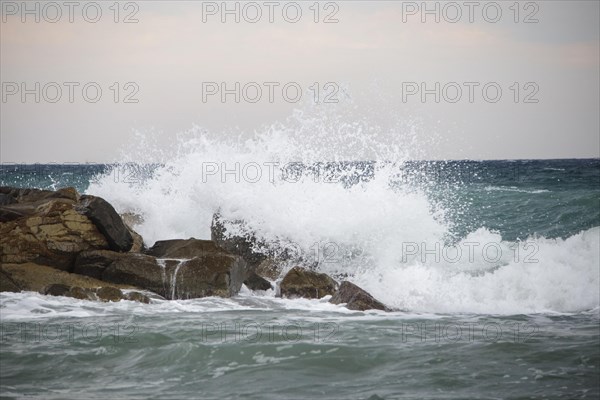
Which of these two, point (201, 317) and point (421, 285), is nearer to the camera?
point (201, 317)

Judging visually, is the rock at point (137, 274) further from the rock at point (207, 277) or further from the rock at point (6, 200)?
the rock at point (6, 200)

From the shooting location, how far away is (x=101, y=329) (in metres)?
9.45

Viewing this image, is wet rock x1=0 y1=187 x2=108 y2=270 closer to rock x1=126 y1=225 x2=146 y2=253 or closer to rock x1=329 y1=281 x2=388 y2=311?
rock x1=126 y1=225 x2=146 y2=253

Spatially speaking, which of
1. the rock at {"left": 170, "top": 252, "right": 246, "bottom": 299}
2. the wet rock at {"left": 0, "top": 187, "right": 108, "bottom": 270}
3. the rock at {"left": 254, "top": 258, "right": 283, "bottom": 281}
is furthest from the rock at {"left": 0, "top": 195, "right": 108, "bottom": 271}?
the rock at {"left": 254, "top": 258, "right": 283, "bottom": 281}

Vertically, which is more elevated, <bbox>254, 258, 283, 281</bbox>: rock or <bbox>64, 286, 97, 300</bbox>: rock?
<bbox>254, 258, 283, 281</bbox>: rock

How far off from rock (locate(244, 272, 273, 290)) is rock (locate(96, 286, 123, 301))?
2213 millimetres

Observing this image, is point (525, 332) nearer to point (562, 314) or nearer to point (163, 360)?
point (562, 314)

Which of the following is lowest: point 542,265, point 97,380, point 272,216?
point 97,380

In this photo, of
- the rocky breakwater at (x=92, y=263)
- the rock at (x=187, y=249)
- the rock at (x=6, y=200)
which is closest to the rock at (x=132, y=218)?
the rock at (x=6, y=200)

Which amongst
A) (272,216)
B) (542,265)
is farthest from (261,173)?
(542,265)

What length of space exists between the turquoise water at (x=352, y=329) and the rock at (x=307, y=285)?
31 cm

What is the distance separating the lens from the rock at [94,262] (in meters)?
11.8

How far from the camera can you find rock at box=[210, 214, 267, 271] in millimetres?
13852

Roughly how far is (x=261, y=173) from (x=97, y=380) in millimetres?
9034
